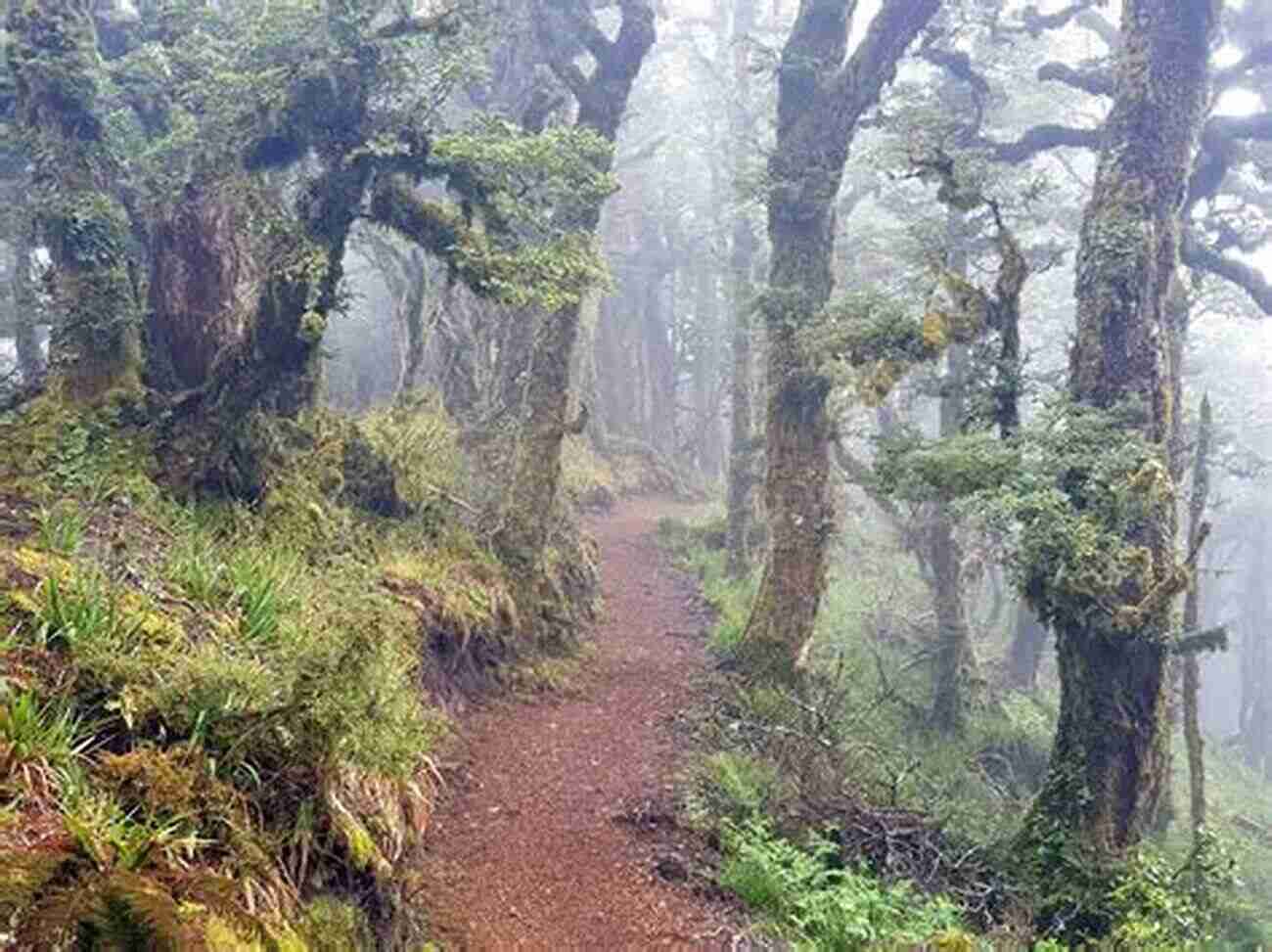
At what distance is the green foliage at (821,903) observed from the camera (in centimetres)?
607

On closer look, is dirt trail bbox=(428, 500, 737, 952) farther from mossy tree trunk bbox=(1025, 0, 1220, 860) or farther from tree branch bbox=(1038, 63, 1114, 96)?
tree branch bbox=(1038, 63, 1114, 96)

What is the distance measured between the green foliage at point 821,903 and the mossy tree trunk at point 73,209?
24.7 feet

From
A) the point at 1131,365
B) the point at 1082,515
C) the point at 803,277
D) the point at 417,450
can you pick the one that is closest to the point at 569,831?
the point at 1082,515

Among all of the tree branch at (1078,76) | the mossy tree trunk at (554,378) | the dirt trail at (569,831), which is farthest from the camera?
the tree branch at (1078,76)

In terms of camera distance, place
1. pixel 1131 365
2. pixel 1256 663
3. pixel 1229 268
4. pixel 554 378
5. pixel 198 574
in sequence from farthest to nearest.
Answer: pixel 1256 663
pixel 1229 268
pixel 554 378
pixel 1131 365
pixel 198 574

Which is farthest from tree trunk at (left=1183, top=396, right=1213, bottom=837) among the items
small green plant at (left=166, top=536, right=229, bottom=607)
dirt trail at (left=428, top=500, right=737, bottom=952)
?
small green plant at (left=166, top=536, right=229, bottom=607)

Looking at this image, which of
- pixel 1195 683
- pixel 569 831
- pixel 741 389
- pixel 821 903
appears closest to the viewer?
pixel 821 903

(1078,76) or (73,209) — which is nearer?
(73,209)

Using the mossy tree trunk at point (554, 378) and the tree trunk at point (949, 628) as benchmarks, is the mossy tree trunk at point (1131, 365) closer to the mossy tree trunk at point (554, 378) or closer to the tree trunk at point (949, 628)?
the tree trunk at point (949, 628)

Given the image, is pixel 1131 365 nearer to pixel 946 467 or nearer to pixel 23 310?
pixel 946 467

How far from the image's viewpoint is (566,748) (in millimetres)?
10070

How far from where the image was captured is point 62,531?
7.02 meters

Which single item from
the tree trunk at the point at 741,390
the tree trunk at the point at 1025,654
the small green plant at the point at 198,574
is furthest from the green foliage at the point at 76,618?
the tree trunk at the point at 1025,654

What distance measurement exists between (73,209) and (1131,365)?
34.1ft
